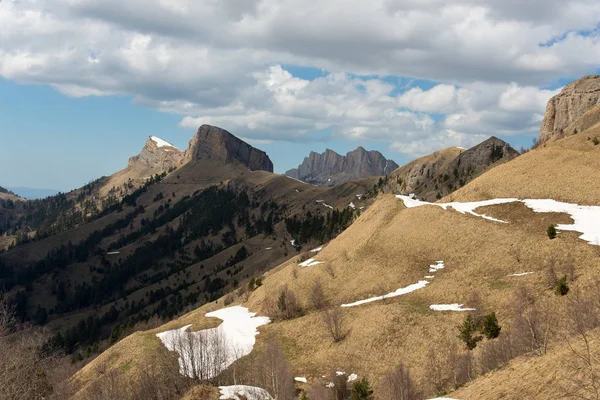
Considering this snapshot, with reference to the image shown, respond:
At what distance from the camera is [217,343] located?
5866cm

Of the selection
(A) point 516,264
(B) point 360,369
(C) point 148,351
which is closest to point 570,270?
(A) point 516,264

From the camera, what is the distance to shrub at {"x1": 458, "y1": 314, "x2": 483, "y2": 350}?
1869 inches

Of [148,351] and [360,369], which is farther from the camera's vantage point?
[148,351]

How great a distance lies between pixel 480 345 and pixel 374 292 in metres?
24.0

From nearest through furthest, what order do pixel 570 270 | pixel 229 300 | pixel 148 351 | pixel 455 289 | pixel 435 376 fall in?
pixel 435 376, pixel 570 270, pixel 455 289, pixel 148 351, pixel 229 300

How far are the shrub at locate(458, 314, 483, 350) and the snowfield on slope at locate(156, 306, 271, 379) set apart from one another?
31077 millimetres

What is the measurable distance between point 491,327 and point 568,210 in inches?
1415

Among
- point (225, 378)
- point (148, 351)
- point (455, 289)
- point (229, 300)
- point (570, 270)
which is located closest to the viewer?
point (570, 270)

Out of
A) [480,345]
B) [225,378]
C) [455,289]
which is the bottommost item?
[225,378]

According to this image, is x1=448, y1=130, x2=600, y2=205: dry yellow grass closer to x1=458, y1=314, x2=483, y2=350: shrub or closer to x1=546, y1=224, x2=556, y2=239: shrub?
x1=546, y1=224, x2=556, y2=239: shrub

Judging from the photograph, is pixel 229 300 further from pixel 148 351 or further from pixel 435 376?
pixel 435 376

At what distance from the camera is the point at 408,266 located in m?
71.9

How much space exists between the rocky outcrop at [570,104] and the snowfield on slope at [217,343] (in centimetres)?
12650

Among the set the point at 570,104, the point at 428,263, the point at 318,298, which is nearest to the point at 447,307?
the point at 428,263
